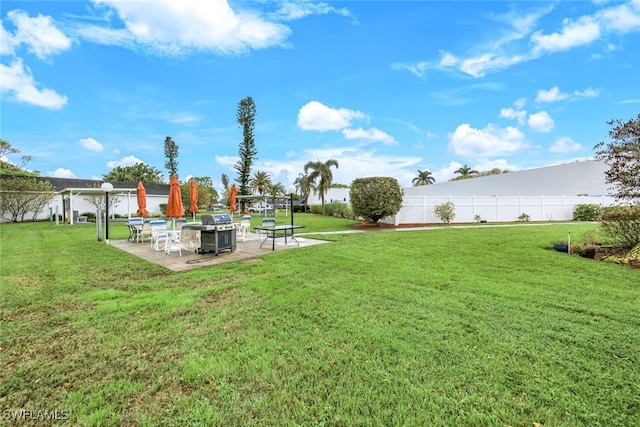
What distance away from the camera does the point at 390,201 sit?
54.3 ft

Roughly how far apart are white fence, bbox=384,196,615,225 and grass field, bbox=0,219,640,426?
12258 mm

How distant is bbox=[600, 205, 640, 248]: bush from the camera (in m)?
7.46

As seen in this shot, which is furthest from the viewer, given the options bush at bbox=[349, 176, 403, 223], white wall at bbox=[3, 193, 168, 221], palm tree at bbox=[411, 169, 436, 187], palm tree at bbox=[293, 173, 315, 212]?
palm tree at bbox=[411, 169, 436, 187]

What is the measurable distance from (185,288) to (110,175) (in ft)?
177

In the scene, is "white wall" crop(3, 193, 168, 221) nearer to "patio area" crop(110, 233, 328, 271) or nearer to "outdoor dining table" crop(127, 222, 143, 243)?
"outdoor dining table" crop(127, 222, 143, 243)

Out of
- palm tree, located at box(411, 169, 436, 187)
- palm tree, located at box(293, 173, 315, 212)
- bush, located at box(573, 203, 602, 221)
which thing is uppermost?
palm tree, located at box(411, 169, 436, 187)

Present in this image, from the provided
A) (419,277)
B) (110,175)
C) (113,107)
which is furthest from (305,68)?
(110,175)

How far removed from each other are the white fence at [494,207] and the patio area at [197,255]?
396 inches

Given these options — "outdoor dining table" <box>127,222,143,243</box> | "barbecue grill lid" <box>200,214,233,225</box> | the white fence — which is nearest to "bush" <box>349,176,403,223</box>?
the white fence

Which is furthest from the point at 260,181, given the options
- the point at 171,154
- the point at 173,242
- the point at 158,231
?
the point at 173,242

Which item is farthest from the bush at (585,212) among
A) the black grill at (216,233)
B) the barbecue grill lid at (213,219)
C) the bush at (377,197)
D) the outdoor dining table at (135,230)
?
the outdoor dining table at (135,230)

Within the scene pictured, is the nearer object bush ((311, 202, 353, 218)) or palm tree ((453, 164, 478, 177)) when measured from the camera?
bush ((311, 202, 353, 218))

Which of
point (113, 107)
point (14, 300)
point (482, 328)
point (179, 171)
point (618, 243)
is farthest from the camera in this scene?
point (179, 171)

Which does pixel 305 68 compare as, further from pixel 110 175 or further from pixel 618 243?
pixel 110 175
